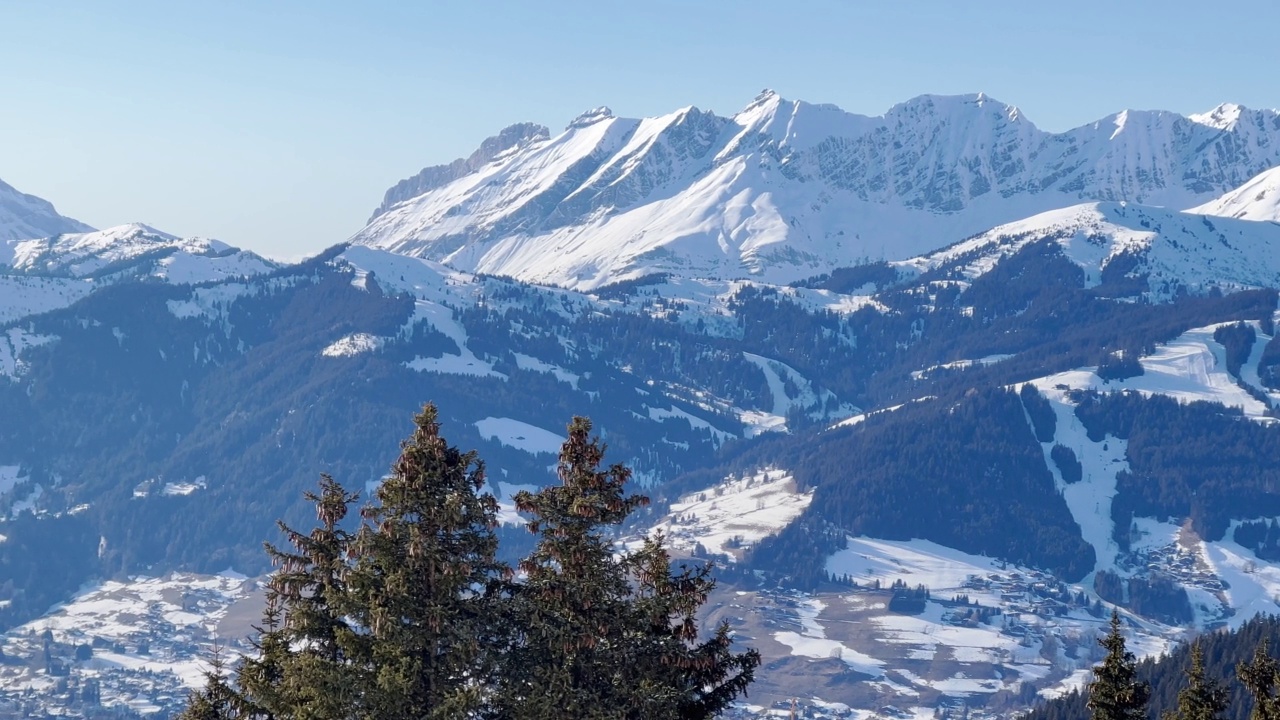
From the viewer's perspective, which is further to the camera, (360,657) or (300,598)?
(300,598)

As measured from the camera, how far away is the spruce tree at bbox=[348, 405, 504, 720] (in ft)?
157

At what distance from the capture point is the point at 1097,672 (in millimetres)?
51000

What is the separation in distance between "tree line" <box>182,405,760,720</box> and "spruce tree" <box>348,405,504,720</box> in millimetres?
40

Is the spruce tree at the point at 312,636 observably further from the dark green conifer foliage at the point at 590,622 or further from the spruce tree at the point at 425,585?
the dark green conifer foliage at the point at 590,622

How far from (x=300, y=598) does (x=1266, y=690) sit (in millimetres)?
26419

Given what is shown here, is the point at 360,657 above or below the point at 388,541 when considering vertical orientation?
below

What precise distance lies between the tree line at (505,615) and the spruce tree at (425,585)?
40 mm

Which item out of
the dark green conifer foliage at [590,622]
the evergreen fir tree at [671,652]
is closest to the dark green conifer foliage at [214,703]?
the dark green conifer foliage at [590,622]

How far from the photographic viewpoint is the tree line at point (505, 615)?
1901 inches

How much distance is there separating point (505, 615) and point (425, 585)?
2368mm

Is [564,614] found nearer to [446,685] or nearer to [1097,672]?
[446,685]

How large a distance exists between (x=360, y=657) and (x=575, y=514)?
266 inches

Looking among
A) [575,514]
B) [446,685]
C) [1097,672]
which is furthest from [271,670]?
[1097,672]

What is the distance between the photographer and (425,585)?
48906mm
